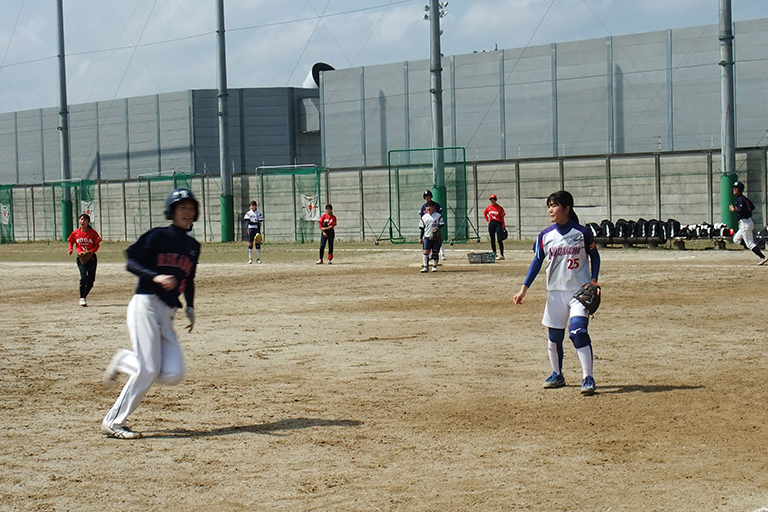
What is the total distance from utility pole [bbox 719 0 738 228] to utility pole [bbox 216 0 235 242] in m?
21.6

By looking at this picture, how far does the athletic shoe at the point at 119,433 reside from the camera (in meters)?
6.44

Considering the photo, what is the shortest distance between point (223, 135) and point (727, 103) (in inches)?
881

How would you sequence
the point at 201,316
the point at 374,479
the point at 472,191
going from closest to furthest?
1. the point at 374,479
2. the point at 201,316
3. the point at 472,191

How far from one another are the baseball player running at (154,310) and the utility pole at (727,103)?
86.0ft

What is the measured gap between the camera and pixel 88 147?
210 ft

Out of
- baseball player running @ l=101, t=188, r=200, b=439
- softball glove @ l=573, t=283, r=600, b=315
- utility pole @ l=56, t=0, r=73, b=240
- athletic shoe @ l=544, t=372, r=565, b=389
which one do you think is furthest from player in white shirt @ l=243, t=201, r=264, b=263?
utility pole @ l=56, t=0, r=73, b=240

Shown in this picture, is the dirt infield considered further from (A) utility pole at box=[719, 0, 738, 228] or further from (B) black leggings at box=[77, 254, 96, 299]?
(A) utility pole at box=[719, 0, 738, 228]

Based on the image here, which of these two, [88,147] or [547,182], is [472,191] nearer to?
[547,182]

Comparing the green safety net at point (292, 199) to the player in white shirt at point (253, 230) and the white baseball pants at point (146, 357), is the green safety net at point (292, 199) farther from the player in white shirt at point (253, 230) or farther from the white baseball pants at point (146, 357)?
the white baseball pants at point (146, 357)

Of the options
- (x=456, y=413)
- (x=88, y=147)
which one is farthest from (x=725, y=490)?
(x=88, y=147)

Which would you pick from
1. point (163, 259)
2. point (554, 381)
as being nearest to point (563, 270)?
point (554, 381)

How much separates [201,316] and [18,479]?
826cm

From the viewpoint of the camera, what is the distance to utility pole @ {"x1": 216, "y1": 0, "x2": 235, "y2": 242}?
40875 mm

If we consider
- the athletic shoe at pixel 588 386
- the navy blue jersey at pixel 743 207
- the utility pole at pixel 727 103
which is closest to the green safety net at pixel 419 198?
the utility pole at pixel 727 103
